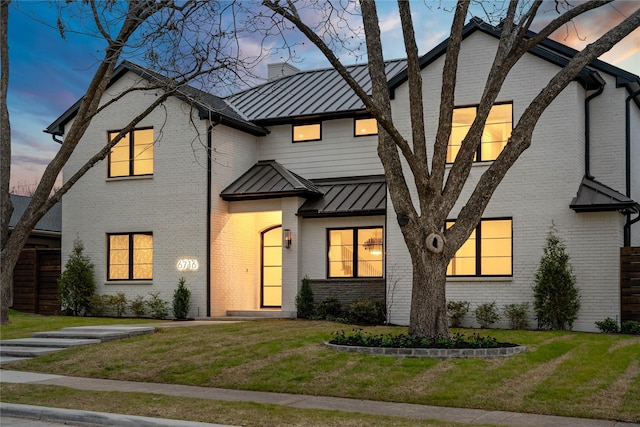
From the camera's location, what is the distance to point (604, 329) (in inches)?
723

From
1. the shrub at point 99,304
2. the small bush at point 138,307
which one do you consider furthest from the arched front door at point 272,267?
the shrub at point 99,304

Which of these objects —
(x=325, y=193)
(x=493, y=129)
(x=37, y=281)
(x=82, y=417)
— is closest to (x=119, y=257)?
(x=37, y=281)

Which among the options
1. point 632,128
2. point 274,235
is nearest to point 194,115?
point 274,235

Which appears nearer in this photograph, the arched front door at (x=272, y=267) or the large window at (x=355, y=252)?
the large window at (x=355, y=252)

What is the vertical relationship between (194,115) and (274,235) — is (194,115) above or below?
above

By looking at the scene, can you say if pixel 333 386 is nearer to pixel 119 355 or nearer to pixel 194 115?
pixel 119 355

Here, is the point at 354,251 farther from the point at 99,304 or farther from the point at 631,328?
the point at 99,304

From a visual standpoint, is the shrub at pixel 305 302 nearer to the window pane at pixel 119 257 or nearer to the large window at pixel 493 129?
Answer: the large window at pixel 493 129

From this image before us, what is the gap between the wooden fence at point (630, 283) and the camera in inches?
723

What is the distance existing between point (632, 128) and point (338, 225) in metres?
8.56

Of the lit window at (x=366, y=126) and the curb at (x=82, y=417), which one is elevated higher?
the lit window at (x=366, y=126)

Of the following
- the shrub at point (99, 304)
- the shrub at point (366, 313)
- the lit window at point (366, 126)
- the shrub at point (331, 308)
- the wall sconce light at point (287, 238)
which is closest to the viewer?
the shrub at point (366, 313)

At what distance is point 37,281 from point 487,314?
48.8ft

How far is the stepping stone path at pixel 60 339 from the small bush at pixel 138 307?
5.44 metres
